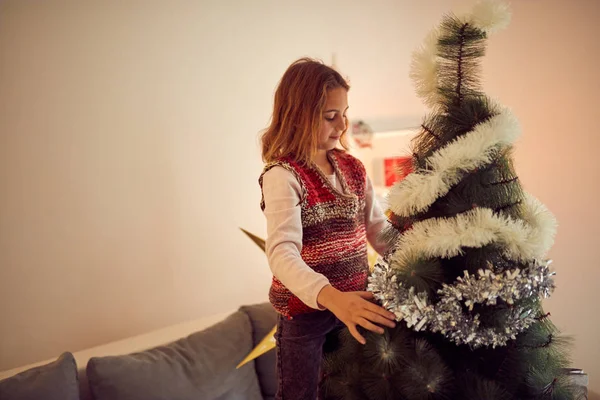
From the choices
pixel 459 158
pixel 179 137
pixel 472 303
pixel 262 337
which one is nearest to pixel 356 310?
pixel 472 303

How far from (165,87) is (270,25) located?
55 centimetres

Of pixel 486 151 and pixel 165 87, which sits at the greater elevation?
pixel 165 87

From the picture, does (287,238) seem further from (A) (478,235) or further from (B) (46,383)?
(B) (46,383)

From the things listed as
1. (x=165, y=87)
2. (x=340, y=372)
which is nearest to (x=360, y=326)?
(x=340, y=372)

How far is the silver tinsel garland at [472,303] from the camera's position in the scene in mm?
715

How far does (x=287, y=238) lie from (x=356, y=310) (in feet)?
0.69

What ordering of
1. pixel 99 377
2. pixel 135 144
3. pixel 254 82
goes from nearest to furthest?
1. pixel 99 377
2. pixel 135 144
3. pixel 254 82

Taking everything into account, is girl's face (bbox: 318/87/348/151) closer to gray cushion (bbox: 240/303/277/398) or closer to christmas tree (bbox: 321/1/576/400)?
christmas tree (bbox: 321/1/576/400)

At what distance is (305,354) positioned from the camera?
1014 mm

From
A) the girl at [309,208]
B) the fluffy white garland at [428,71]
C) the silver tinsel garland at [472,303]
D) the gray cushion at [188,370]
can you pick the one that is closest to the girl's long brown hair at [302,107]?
the girl at [309,208]

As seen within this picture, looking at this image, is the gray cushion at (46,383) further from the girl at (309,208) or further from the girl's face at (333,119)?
the girl's face at (333,119)

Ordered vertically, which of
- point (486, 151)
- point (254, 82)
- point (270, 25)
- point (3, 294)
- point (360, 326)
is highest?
point (270, 25)

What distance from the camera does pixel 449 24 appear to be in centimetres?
80

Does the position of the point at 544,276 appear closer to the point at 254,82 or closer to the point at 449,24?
the point at 449,24
